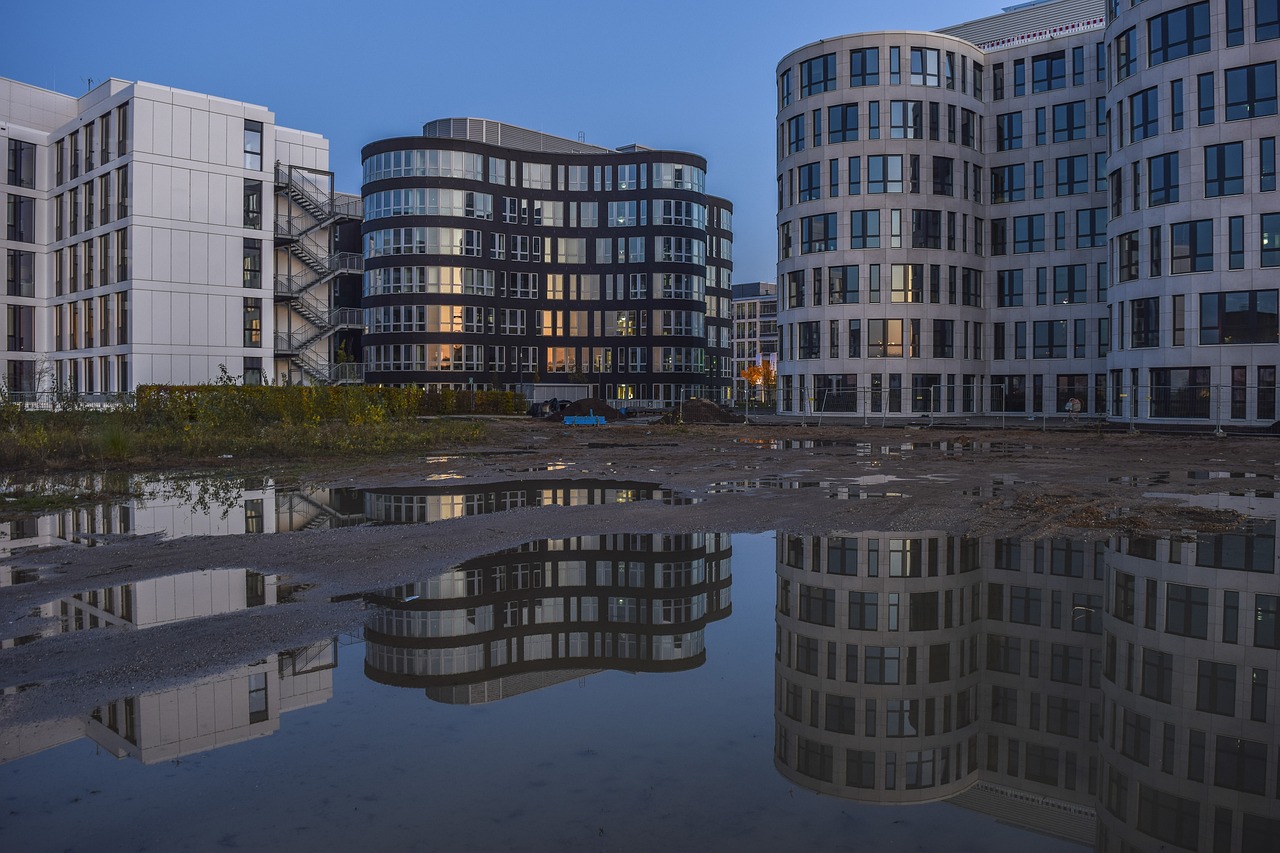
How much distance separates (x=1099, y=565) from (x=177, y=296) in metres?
55.5

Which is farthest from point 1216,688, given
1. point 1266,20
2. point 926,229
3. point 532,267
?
point 532,267

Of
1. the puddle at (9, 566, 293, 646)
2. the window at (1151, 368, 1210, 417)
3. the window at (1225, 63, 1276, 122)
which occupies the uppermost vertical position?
the window at (1225, 63, 1276, 122)

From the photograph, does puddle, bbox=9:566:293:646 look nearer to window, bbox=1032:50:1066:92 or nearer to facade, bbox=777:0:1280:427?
facade, bbox=777:0:1280:427

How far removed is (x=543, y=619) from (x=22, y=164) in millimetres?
74018

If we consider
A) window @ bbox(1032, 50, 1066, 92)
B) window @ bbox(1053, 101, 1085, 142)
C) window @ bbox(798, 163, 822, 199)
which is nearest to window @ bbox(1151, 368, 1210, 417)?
window @ bbox(1053, 101, 1085, 142)

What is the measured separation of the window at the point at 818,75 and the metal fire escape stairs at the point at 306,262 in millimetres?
31625

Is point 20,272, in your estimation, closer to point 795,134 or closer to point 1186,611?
point 795,134

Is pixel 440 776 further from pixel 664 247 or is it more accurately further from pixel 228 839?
pixel 664 247

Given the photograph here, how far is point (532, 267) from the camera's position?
88.8m

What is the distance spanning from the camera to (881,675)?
612 centimetres

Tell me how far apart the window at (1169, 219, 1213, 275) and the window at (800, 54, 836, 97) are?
944 inches

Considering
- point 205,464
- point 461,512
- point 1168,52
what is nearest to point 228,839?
point 461,512

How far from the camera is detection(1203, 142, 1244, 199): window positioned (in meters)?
45.0

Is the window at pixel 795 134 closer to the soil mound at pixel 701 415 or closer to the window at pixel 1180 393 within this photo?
the soil mound at pixel 701 415
